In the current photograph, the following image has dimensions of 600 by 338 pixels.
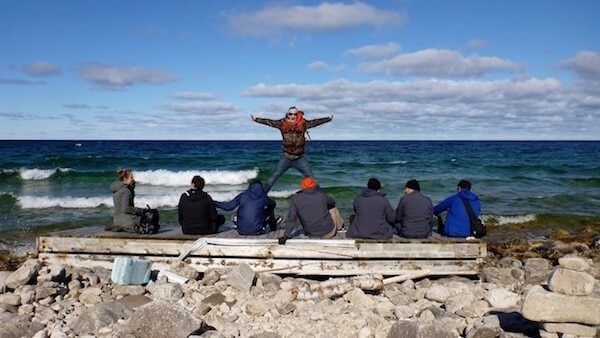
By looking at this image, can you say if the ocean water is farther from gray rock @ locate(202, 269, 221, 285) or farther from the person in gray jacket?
gray rock @ locate(202, 269, 221, 285)

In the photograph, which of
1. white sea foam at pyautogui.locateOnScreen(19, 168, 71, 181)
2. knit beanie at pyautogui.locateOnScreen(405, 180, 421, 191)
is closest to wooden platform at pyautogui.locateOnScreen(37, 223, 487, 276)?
knit beanie at pyautogui.locateOnScreen(405, 180, 421, 191)

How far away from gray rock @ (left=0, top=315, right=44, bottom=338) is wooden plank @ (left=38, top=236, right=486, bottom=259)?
230 centimetres

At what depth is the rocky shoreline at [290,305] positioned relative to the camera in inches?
216

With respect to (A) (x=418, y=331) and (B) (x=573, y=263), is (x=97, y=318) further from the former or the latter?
(B) (x=573, y=263)

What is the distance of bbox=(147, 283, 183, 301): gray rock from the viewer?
7488 millimetres

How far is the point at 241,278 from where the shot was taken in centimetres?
777

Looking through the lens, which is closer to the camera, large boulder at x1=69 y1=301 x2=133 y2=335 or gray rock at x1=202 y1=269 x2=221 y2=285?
large boulder at x1=69 y1=301 x2=133 y2=335

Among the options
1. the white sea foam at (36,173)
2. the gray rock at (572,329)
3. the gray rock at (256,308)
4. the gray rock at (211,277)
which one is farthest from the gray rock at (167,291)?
the white sea foam at (36,173)

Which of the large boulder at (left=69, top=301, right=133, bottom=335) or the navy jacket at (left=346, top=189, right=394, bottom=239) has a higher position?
the navy jacket at (left=346, top=189, right=394, bottom=239)

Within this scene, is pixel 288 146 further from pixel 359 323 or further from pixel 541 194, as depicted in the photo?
pixel 541 194

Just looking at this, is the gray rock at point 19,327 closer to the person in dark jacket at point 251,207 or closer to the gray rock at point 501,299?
the person in dark jacket at point 251,207

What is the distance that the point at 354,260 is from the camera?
8.34 metres

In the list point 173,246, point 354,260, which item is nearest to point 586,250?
point 354,260

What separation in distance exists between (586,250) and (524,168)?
26010mm
